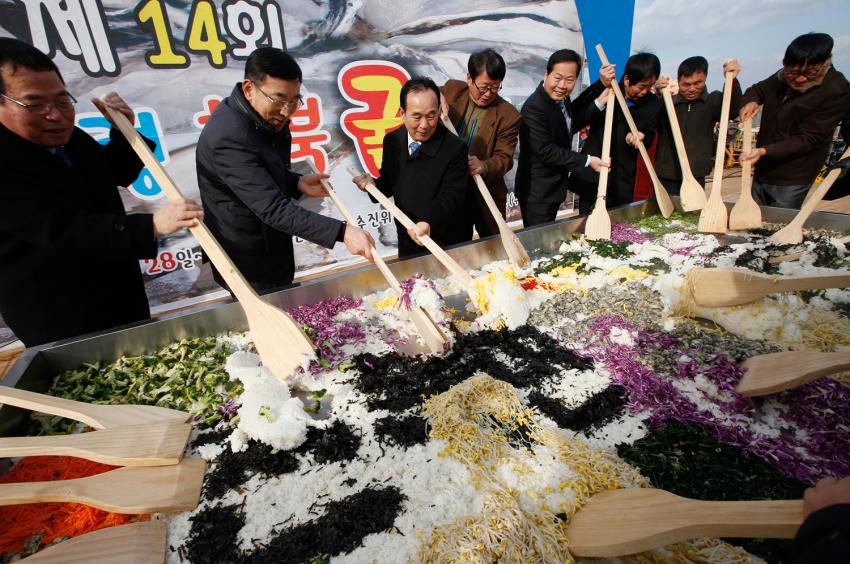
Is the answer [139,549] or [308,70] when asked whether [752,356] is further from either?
[308,70]

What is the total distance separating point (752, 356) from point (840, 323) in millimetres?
791

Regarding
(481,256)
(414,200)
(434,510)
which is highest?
(414,200)

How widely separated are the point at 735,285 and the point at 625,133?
127 inches

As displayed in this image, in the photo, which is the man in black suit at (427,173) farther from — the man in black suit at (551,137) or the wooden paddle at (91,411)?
the wooden paddle at (91,411)

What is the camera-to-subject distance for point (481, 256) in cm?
360

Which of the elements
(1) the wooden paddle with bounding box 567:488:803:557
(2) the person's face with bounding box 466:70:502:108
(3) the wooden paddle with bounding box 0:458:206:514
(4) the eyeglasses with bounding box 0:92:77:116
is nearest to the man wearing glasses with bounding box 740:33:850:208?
(2) the person's face with bounding box 466:70:502:108

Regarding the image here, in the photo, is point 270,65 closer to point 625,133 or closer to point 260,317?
point 260,317

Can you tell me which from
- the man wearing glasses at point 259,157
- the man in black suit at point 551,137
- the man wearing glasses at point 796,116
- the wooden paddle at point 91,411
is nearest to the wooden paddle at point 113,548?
the wooden paddle at point 91,411

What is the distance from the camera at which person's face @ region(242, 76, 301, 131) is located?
256 centimetres

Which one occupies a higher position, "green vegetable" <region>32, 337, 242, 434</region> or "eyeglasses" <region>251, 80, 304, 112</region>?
"eyeglasses" <region>251, 80, 304, 112</region>

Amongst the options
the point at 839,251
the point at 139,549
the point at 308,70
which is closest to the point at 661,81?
the point at 839,251

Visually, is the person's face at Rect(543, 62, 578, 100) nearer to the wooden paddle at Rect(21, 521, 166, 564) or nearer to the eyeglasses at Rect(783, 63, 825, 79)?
the eyeglasses at Rect(783, 63, 825, 79)

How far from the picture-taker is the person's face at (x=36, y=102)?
1.97 m

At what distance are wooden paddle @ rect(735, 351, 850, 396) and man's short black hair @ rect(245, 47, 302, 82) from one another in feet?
10.1
